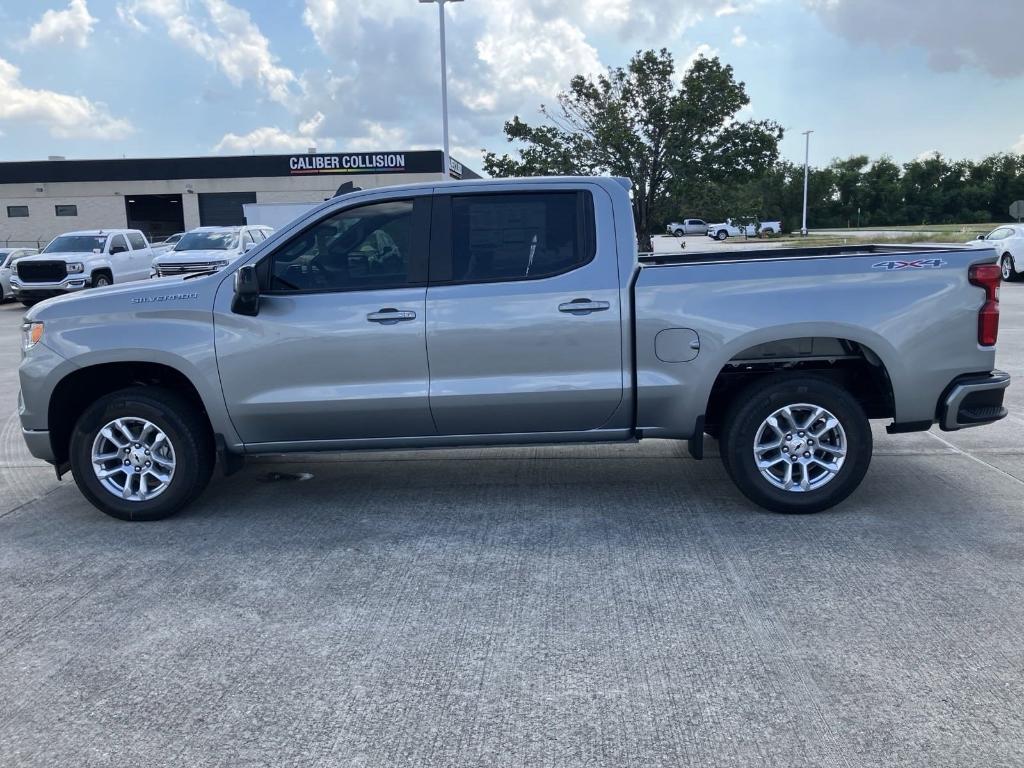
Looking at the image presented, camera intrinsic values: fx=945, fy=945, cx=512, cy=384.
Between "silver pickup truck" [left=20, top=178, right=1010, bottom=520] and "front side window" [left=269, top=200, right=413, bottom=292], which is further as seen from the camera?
"front side window" [left=269, top=200, right=413, bottom=292]

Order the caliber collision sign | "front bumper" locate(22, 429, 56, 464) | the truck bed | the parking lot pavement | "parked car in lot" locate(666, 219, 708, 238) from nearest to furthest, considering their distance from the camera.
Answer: the parking lot pavement < "front bumper" locate(22, 429, 56, 464) < the truck bed < the caliber collision sign < "parked car in lot" locate(666, 219, 708, 238)

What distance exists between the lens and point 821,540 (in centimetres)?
520

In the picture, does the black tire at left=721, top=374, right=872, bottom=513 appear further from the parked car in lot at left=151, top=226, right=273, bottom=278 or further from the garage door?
the garage door

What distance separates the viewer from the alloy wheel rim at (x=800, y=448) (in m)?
5.53

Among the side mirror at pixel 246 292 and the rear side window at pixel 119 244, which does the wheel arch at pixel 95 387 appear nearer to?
the side mirror at pixel 246 292

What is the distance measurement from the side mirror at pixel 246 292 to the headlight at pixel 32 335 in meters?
1.24

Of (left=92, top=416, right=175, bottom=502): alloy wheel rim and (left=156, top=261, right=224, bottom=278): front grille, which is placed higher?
(left=156, top=261, right=224, bottom=278): front grille

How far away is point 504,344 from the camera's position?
5480mm

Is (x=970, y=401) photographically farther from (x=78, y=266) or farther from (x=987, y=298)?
(x=78, y=266)

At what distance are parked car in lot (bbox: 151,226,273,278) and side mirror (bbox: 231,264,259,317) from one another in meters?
16.5

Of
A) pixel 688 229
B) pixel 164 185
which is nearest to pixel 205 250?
pixel 164 185

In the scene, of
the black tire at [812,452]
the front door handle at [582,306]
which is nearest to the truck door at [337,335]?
the front door handle at [582,306]

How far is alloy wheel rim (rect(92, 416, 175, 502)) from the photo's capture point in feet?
18.8

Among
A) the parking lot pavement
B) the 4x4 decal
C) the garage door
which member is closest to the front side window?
the parking lot pavement
